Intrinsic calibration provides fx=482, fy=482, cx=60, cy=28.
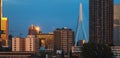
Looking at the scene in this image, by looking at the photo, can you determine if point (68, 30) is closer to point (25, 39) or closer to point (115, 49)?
point (25, 39)

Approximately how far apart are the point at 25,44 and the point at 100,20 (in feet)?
68.4

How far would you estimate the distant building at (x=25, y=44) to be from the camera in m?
125

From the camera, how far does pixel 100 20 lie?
5037 inches

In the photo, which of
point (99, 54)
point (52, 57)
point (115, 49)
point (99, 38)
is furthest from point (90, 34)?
point (99, 54)

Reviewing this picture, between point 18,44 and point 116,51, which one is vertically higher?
point 18,44

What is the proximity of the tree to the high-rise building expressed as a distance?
1552 inches

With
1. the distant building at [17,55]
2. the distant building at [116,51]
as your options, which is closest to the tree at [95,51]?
the distant building at [116,51]

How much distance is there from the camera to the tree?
245 feet

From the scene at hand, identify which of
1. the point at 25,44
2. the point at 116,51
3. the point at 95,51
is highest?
the point at 25,44

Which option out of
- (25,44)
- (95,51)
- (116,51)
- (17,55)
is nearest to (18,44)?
(25,44)

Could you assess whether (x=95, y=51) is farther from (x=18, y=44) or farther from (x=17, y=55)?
(x=18, y=44)

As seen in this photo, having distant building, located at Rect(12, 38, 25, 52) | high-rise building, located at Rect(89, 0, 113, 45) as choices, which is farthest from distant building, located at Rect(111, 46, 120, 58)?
distant building, located at Rect(12, 38, 25, 52)

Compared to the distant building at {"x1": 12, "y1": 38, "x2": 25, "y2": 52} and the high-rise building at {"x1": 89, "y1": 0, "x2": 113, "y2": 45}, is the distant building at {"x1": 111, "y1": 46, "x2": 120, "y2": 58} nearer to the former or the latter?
the high-rise building at {"x1": 89, "y1": 0, "x2": 113, "y2": 45}

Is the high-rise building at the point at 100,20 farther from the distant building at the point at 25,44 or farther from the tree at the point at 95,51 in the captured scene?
the tree at the point at 95,51
